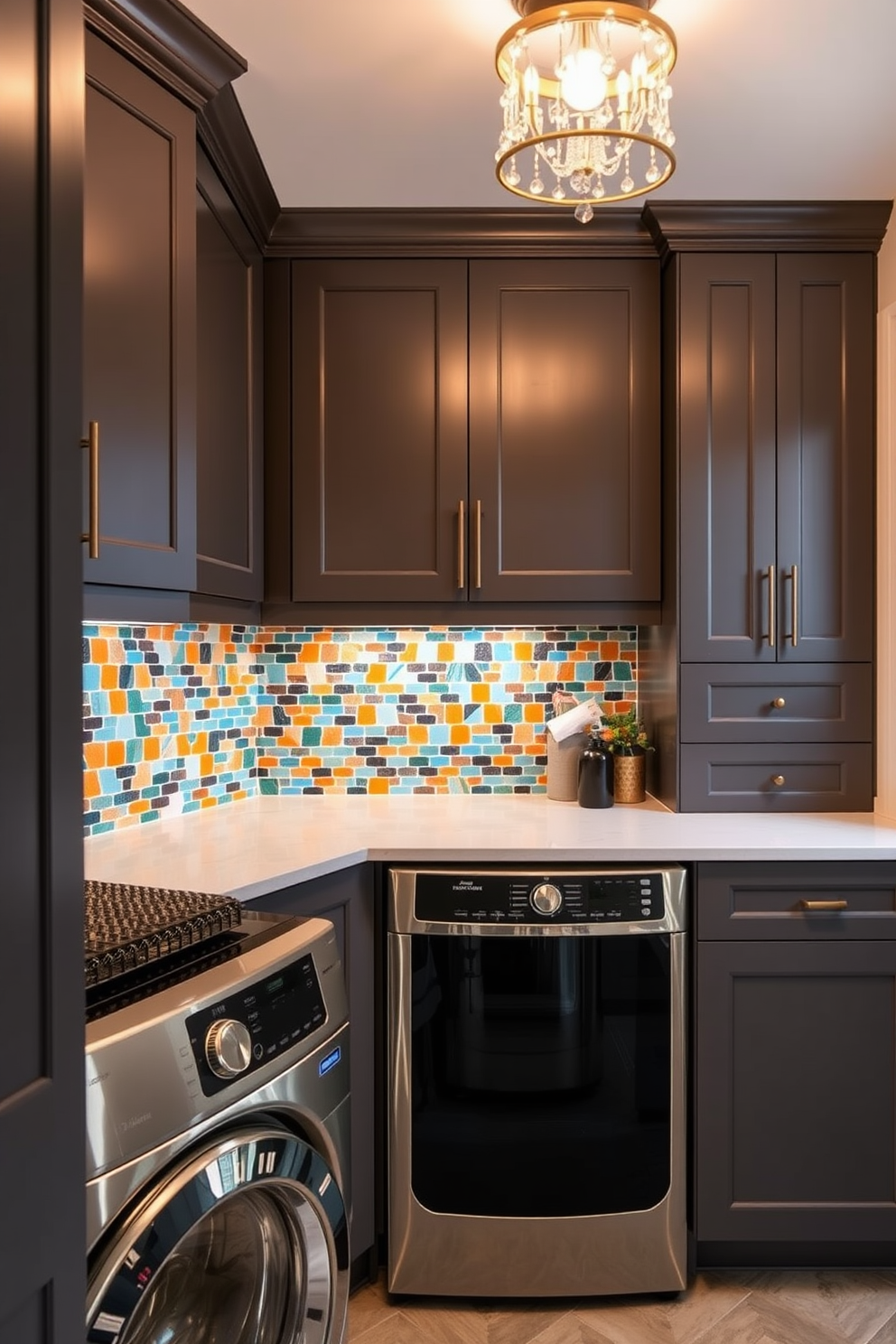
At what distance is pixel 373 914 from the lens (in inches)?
81.3

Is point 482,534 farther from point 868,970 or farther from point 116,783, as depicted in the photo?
point 868,970

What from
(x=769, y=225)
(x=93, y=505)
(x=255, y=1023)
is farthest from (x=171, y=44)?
(x=255, y=1023)

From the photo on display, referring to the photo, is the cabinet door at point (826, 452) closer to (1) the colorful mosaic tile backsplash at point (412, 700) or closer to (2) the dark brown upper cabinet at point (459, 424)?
(2) the dark brown upper cabinet at point (459, 424)

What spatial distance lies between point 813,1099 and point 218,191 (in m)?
2.37

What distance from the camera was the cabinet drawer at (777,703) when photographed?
97.3 inches

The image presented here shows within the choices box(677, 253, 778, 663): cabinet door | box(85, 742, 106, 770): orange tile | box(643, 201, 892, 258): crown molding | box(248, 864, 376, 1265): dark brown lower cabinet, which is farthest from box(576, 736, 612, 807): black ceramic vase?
box(643, 201, 892, 258): crown molding

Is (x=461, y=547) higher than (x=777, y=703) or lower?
higher

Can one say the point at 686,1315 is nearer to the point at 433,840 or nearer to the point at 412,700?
the point at 433,840

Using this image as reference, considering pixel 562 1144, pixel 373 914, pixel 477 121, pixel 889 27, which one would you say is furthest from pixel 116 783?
pixel 889 27

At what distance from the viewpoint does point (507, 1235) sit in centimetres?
205

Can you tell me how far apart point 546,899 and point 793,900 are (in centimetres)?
56

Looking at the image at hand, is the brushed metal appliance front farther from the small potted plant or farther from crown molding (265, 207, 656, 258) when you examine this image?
crown molding (265, 207, 656, 258)

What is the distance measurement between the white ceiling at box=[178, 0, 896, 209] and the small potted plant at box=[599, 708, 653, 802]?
137 centimetres

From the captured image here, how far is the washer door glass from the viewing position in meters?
1.04
